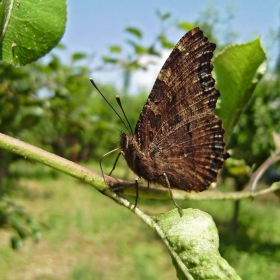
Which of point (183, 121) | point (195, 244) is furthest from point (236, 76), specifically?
point (195, 244)

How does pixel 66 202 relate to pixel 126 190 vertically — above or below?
below

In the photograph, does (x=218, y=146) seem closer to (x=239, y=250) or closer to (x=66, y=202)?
(x=239, y=250)

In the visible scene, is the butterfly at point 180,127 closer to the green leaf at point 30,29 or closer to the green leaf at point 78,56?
the green leaf at point 30,29

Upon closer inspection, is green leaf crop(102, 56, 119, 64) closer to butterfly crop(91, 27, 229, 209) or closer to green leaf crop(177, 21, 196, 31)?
green leaf crop(177, 21, 196, 31)

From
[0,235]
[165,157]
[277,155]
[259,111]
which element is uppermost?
[259,111]

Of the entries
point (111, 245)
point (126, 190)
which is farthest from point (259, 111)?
point (126, 190)
